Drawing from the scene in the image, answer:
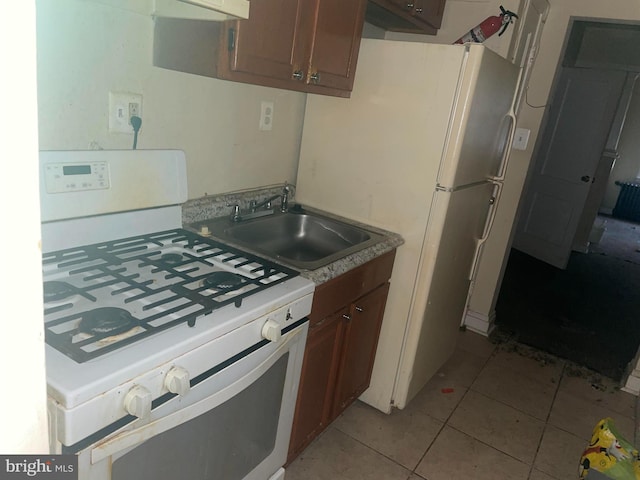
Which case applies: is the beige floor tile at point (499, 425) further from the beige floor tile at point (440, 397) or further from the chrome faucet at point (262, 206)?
the chrome faucet at point (262, 206)

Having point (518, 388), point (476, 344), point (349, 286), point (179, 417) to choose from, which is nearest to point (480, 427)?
point (518, 388)

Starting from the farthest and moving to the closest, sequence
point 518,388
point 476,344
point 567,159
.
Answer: point 567,159 < point 476,344 < point 518,388

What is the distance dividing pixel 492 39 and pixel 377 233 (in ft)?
3.90

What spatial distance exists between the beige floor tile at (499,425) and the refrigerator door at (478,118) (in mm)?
1171

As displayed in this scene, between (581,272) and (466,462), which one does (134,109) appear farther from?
(581,272)

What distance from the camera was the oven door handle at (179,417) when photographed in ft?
2.91

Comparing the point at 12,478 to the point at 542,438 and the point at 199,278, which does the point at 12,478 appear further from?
the point at 542,438

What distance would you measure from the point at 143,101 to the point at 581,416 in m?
2.56

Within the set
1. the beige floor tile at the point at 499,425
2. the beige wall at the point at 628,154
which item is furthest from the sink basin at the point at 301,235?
the beige wall at the point at 628,154

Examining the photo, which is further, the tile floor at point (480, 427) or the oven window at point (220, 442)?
the tile floor at point (480, 427)

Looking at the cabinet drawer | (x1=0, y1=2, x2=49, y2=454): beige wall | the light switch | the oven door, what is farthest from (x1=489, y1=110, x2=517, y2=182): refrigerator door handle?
(x1=0, y1=2, x2=49, y2=454): beige wall

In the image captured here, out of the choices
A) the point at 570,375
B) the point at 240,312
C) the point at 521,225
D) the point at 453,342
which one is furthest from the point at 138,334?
the point at 521,225

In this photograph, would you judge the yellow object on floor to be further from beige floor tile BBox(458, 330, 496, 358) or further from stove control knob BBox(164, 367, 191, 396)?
stove control knob BBox(164, 367, 191, 396)

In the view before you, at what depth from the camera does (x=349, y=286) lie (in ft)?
5.63
